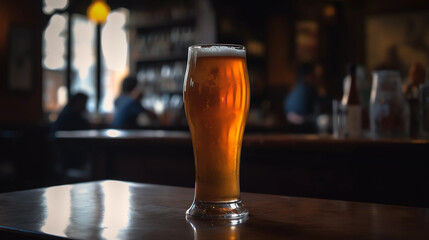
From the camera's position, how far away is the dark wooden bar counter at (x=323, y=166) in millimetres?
1791

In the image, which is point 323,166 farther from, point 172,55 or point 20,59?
point 20,59

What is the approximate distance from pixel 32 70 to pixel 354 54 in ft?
14.8

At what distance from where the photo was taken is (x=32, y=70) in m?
7.27

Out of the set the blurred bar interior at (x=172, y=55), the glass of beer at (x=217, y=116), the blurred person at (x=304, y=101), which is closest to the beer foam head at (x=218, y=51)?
the glass of beer at (x=217, y=116)

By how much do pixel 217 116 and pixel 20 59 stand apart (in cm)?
696

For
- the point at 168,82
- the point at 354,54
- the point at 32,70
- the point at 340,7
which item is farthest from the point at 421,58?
the point at 32,70

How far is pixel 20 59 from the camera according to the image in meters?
→ 7.11

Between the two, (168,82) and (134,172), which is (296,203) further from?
(168,82)

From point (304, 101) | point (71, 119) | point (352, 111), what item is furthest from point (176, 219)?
point (304, 101)

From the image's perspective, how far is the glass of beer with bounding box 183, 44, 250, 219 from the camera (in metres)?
0.78

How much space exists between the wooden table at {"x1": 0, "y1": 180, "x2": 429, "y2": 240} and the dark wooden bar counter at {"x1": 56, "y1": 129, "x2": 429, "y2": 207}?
98cm

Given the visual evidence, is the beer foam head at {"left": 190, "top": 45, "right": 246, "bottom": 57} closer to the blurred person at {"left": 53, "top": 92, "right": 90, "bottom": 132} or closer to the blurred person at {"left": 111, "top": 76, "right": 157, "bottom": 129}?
the blurred person at {"left": 53, "top": 92, "right": 90, "bottom": 132}

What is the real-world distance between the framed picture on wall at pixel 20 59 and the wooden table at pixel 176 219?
6.60m

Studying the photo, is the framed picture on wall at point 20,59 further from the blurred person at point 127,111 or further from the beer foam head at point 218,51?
the beer foam head at point 218,51
